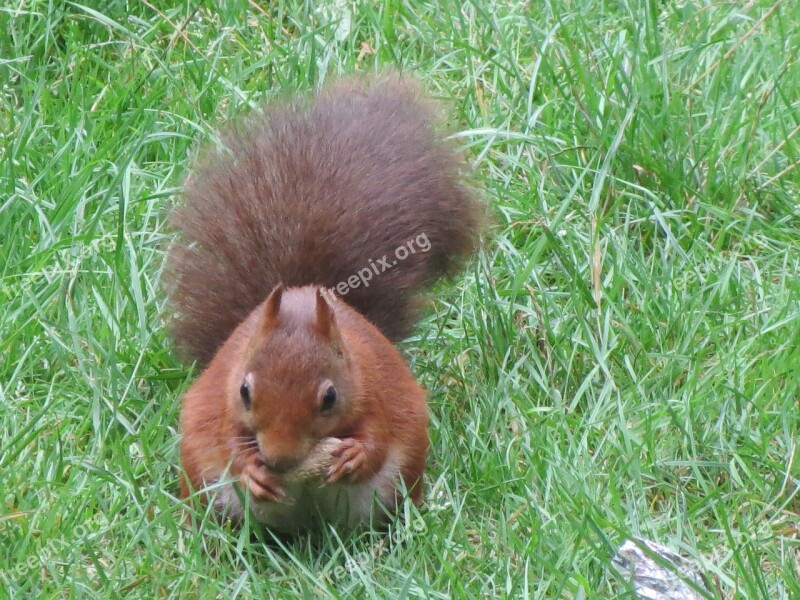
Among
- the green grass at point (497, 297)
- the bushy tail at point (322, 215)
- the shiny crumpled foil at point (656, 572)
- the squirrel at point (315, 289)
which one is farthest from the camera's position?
the bushy tail at point (322, 215)

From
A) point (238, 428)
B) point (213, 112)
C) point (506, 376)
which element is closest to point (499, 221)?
point (506, 376)

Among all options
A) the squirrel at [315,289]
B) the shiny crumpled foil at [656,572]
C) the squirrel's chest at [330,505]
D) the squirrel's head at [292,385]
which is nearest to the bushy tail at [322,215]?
the squirrel at [315,289]

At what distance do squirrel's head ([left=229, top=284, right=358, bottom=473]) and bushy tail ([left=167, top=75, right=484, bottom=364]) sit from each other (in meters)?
0.39

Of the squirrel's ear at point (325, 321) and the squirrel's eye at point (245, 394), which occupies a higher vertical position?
the squirrel's ear at point (325, 321)

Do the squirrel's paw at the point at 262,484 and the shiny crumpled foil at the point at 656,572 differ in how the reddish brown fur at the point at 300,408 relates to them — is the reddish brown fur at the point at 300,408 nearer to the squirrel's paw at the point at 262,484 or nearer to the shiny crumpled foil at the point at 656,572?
the squirrel's paw at the point at 262,484

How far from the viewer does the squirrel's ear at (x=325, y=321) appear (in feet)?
9.45

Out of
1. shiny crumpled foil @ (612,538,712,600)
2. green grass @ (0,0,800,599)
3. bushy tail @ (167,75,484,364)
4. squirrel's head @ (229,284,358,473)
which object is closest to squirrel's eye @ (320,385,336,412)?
squirrel's head @ (229,284,358,473)

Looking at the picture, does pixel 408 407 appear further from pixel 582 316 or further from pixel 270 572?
pixel 582 316

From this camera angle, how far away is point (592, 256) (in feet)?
12.4

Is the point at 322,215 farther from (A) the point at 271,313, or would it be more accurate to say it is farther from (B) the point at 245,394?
(B) the point at 245,394

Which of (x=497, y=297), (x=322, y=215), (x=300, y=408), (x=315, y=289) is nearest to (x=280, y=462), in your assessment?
(x=300, y=408)

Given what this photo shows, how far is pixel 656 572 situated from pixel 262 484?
2.60 feet

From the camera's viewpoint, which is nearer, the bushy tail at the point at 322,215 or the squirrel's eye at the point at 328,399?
the squirrel's eye at the point at 328,399

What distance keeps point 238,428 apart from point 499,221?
4.45ft
